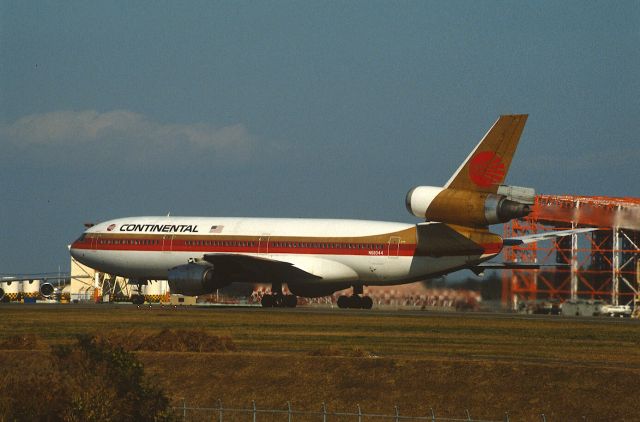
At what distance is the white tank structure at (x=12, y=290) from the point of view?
A: 104 metres

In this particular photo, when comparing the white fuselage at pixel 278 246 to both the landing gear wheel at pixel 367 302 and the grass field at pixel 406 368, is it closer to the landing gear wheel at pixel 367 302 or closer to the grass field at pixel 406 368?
the landing gear wheel at pixel 367 302

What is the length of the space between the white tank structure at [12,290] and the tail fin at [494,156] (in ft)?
174

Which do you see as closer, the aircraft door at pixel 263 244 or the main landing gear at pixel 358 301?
the aircraft door at pixel 263 244

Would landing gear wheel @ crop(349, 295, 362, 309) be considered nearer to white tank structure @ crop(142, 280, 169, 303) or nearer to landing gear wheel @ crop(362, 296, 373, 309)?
landing gear wheel @ crop(362, 296, 373, 309)

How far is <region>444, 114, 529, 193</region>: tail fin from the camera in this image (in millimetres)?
62250

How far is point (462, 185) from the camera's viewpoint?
207ft

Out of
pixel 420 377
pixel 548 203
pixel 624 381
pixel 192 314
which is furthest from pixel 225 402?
pixel 548 203

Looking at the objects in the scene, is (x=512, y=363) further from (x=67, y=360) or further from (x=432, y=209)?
(x=432, y=209)

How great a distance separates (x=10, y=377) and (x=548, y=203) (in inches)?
2524

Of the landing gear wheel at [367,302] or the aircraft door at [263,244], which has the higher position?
the aircraft door at [263,244]

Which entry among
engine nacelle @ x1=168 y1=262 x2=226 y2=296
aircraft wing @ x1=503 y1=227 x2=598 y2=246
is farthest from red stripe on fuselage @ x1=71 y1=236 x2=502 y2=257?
aircraft wing @ x1=503 y1=227 x2=598 y2=246

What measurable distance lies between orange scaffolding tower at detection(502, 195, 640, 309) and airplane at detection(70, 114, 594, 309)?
2.83 metres

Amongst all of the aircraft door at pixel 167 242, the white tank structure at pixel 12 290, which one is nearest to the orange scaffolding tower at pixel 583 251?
the aircraft door at pixel 167 242

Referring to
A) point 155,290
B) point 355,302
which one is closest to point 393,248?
point 355,302
